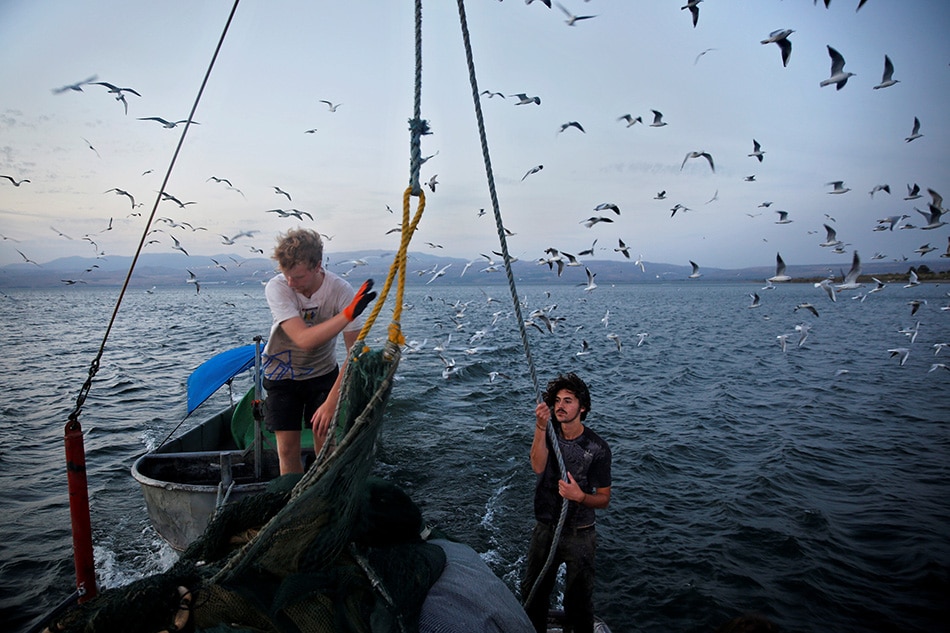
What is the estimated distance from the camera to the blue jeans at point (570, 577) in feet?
14.8

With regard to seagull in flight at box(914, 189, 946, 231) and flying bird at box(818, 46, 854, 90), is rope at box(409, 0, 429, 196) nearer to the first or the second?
Answer: flying bird at box(818, 46, 854, 90)

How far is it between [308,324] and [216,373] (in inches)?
201

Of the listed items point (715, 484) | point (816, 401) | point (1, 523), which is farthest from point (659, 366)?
point (1, 523)

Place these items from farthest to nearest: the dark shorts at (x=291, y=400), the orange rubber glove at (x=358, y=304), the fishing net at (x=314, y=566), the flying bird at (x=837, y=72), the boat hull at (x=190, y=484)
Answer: the flying bird at (x=837, y=72) < the boat hull at (x=190, y=484) < the dark shorts at (x=291, y=400) < the orange rubber glove at (x=358, y=304) < the fishing net at (x=314, y=566)

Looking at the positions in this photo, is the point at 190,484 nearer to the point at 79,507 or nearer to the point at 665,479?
the point at 79,507

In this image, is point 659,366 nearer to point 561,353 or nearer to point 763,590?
point 561,353

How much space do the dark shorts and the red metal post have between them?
1.45 metres

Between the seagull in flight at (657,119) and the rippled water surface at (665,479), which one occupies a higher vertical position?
the seagull in flight at (657,119)

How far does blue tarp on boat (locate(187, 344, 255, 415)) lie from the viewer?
344 inches

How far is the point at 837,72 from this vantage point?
455 inches

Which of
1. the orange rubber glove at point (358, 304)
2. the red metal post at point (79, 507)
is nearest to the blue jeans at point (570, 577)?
the orange rubber glove at point (358, 304)

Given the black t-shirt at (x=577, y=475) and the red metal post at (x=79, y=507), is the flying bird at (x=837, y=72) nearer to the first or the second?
the black t-shirt at (x=577, y=475)

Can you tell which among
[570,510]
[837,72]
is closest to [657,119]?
[837,72]

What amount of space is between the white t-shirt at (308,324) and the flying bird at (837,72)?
1160 centimetres
